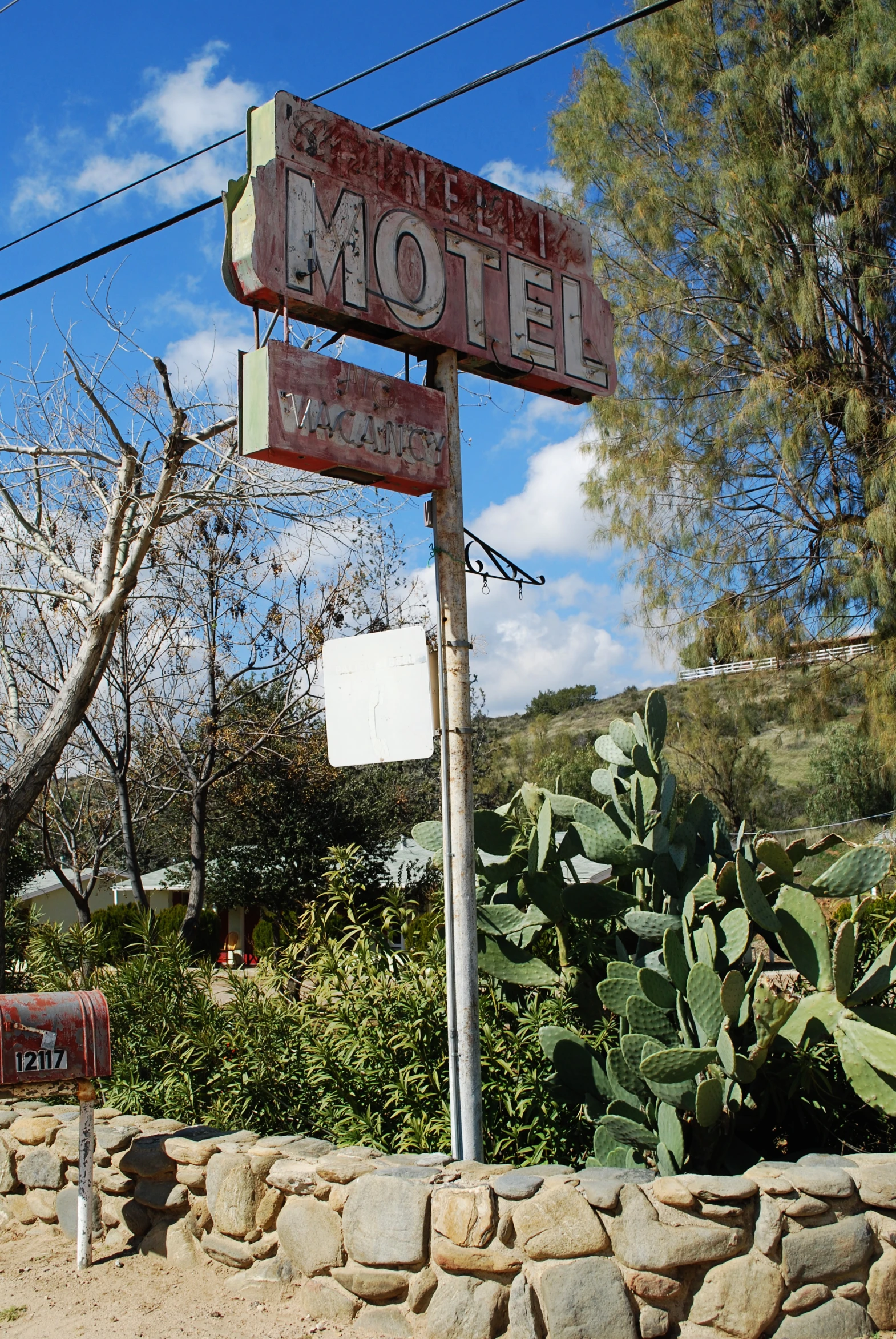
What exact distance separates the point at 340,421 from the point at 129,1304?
10.9 ft

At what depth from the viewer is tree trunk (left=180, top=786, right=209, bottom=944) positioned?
17.6 meters

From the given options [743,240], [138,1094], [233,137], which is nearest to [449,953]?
[138,1094]

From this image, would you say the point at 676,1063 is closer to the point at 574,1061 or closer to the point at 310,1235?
the point at 574,1061

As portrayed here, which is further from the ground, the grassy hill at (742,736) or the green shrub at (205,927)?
the grassy hill at (742,736)

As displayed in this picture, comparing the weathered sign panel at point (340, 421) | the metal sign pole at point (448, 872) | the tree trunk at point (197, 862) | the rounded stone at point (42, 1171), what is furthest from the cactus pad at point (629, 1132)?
the tree trunk at point (197, 862)

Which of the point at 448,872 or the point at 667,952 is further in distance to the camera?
the point at 448,872

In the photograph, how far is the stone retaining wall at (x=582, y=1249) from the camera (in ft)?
11.1

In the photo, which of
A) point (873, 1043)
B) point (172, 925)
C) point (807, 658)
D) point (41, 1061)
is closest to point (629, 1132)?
point (873, 1043)

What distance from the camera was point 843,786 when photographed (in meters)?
29.2

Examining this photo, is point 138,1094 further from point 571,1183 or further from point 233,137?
point 233,137

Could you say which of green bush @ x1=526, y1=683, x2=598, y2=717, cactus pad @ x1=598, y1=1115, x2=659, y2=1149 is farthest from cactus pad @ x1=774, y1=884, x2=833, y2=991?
green bush @ x1=526, y1=683, x2=598, y2=717

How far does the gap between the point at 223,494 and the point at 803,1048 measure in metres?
6.45

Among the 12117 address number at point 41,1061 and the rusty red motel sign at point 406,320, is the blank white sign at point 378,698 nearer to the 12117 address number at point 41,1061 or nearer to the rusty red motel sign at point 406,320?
the rusty red motel sign at point 406,320

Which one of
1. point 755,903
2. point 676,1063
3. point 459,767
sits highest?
point 459,767
